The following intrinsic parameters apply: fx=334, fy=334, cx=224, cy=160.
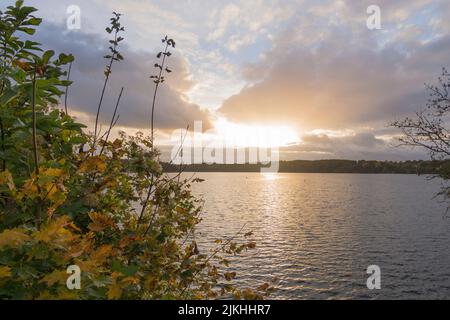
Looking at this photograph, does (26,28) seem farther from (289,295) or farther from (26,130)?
(289,295)

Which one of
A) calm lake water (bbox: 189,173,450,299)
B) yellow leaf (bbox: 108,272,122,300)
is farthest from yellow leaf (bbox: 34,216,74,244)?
calm lake water (bbox: 189,173,450,299)

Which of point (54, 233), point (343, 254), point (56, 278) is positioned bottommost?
point (343, 254)

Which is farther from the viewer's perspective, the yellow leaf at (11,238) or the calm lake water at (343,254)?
the calm lake water at (343,254)

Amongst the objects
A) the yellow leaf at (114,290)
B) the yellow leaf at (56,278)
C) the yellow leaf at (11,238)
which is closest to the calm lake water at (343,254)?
the yellow leaf at (114,290)

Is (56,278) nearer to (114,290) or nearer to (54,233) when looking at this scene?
(54,233)

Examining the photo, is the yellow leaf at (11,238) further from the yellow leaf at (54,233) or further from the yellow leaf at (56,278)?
the yellow leaf at (56,278)

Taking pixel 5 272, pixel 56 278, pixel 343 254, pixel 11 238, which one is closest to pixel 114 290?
pixel 56 278

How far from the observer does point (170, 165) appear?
22.7 ft

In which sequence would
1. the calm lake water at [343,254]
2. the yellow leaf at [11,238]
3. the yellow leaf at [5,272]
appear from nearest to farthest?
the yellow leaf at [11,238] < the yellow leaf at [5,272] < the calm lake water at [343,254]

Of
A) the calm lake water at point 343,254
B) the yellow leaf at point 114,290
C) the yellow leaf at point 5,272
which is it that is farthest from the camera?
the calm lake water at point 343,254

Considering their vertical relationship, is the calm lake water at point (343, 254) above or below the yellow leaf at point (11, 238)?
below

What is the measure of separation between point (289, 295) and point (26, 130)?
1001 inches

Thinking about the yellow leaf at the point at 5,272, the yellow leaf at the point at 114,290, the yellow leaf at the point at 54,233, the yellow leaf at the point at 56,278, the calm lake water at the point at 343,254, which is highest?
the yellow leaf at the point at 54,233
